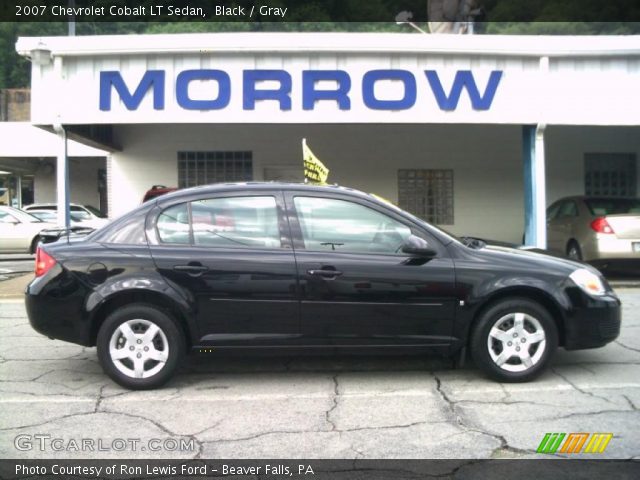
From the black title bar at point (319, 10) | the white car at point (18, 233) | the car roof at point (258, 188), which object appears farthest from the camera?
the white car at point (18, 233)

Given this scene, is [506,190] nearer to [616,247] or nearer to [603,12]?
[616,247]

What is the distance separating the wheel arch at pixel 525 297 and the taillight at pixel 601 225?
20.9 ft

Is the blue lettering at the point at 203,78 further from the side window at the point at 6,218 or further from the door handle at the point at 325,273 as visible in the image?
the side window at the point at 6,218

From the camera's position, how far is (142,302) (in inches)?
195

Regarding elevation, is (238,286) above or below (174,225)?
below

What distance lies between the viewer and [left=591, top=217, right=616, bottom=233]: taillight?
1067cm

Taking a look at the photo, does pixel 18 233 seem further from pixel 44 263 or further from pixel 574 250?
pixel 574 250

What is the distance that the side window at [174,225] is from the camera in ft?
16.6

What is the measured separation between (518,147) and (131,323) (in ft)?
42.8

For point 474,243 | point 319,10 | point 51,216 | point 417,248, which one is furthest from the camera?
point 319,10

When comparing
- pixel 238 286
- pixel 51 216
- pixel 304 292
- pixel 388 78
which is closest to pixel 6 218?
pixel 51 216

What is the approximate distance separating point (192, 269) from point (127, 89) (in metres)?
7.10

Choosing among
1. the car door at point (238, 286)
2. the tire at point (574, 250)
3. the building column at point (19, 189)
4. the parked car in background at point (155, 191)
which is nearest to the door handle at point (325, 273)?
the car door at point (238, 286)

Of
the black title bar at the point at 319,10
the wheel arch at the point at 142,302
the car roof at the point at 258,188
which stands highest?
the black title bar at the point at 319,10
